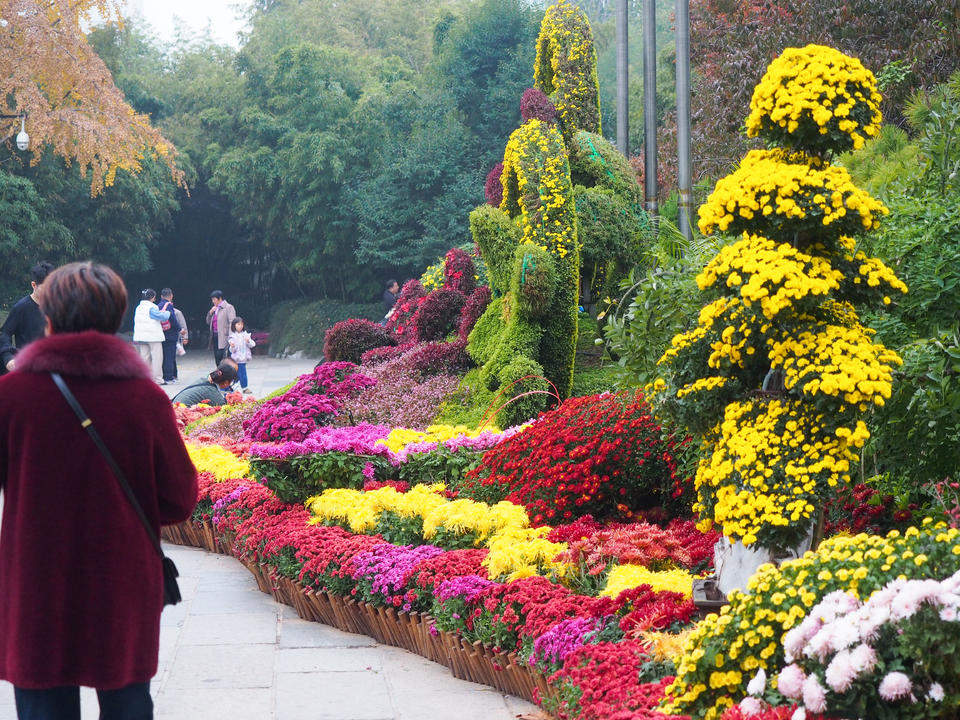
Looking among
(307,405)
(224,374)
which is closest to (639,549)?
(307,405)

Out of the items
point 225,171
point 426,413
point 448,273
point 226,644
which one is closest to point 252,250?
point 225,171

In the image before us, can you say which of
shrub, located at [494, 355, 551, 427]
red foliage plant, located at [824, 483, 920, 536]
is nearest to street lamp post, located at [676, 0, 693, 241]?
shrub, located at [494, 355, 551, 427]

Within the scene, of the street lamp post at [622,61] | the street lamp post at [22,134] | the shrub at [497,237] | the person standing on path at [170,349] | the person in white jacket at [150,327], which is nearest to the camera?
the shrub at [497,237]

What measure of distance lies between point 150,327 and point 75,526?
49.9 feet

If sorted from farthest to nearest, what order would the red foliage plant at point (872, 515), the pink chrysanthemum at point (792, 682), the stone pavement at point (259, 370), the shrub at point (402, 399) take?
the stone pavement at point (259, 370) < the shrub at point (402, 399) < the red foliage plant at point (872, 515) < the pink chrysanthemum at point (792, 682)

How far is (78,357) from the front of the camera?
9.44 feet

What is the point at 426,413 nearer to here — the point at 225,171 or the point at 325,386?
the point at 325,386

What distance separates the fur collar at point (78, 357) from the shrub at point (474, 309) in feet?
27.0

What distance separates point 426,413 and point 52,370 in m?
7.34

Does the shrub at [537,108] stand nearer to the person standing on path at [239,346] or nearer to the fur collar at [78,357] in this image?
the person standing on path at [239,346]

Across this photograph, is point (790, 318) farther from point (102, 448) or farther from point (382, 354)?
point (382, 354)

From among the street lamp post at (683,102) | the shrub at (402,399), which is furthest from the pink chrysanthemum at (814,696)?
the street lamp post at (683,102)

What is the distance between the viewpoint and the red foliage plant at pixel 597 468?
6207 mm

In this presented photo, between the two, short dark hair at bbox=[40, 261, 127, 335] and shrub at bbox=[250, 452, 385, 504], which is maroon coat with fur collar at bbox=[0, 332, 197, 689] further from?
shrub at bbox=[250, 452, 385, 504]
